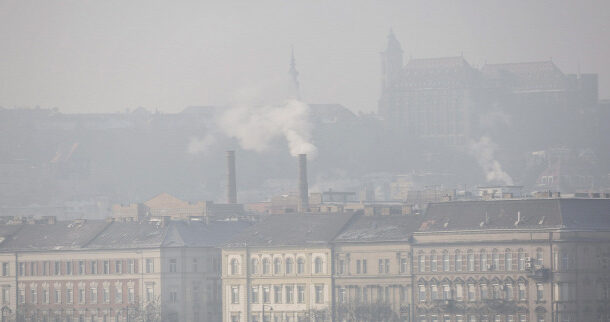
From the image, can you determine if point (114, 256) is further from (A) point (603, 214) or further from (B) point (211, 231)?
(A) point (603, 214)

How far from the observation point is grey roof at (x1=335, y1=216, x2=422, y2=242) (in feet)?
401

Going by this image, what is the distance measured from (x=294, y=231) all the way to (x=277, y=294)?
17.2 feet

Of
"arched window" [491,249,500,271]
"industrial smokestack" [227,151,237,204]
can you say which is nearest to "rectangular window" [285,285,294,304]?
"arched window" [491,249,500,271]

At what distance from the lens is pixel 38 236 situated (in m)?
143

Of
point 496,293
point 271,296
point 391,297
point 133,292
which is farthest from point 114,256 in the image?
point 496,293

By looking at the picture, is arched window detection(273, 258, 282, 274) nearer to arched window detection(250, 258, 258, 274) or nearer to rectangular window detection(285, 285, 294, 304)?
arched window detection(250, 258, 258, 274)

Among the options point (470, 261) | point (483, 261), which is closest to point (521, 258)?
point (483, 261)

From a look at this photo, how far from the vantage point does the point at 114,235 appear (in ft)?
454

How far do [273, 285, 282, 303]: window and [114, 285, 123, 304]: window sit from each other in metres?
13.2

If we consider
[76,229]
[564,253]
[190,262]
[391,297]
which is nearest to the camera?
[564,253]

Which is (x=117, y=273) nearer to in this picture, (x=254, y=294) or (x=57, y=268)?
(x=57, y=268)

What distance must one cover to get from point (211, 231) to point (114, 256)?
297 inches

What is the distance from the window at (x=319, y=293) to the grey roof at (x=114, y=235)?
13055 millimetres

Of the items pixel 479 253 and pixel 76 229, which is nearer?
pixel 479 253
